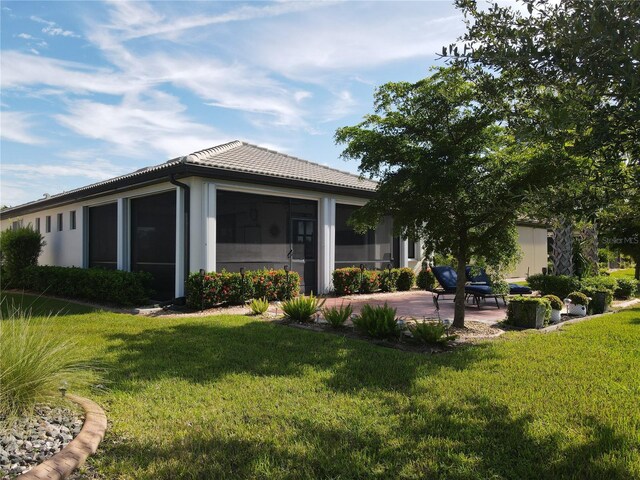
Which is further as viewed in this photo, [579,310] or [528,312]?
[579,310]

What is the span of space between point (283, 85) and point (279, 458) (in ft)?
26.8

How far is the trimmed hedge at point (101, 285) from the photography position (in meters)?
10.9

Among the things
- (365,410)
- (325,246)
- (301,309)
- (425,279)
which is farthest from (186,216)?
(425,279)

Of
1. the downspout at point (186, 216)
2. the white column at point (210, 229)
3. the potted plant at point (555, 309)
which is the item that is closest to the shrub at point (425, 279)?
the potted plant at point (555, 309)

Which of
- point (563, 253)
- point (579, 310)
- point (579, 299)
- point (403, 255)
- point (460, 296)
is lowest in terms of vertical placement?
point (579, 310)

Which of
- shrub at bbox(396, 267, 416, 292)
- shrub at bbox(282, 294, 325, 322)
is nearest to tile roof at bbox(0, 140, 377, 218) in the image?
shrub at bbox(282, 294, 325, 322)

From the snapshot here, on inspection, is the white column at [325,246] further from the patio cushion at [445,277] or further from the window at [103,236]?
the window at [103,236]

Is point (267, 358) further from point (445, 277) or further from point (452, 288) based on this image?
point (445, 277)

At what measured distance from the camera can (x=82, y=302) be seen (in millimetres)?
11836

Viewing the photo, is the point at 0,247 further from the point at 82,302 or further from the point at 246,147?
the point at 246,147

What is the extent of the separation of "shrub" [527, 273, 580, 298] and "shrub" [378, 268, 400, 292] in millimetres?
4476

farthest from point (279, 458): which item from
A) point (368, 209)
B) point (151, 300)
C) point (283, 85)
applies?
point (151, 300)

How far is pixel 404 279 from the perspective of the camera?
617 inches

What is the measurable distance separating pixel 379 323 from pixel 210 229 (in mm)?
5546
